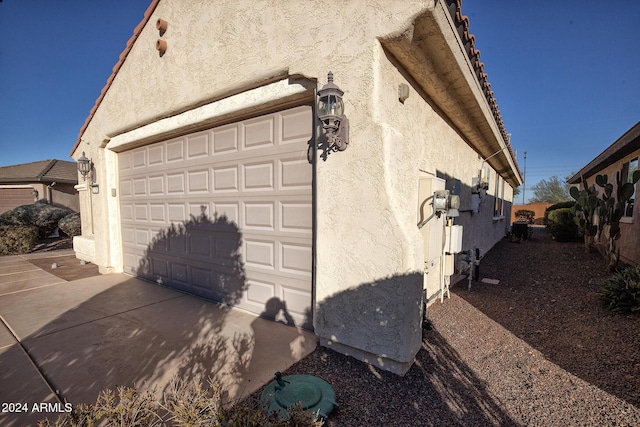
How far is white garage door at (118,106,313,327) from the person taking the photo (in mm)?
3676

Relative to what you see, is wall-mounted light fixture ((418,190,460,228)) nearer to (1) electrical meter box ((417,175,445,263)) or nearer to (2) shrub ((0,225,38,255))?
(1) electrical meter box ((417,175,445,263))

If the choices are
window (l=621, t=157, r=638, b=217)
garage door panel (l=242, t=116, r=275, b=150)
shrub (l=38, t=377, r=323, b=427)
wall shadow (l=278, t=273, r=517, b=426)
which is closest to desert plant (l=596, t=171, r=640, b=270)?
window (l=621, t=157, r=638, b=217)

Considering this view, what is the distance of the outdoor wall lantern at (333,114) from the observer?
8.91ft

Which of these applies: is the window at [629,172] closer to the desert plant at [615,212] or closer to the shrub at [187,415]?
the desert plant at [615,212]

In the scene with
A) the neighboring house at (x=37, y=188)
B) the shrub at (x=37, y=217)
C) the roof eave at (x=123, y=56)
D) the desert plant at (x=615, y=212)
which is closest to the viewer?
the roof eave at (x=123, y=56)

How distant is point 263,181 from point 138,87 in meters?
3.71

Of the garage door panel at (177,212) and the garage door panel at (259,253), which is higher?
the garage door panel at (177,212)

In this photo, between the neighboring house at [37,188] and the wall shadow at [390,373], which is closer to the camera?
the wall shadow at [390,373]

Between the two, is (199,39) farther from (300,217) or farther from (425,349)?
(425,349)

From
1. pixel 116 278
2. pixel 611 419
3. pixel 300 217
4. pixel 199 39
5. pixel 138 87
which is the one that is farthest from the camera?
pixel 116 278

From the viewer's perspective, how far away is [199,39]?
4273 millimetres

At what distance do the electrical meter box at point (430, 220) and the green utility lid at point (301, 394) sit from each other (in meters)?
2.21

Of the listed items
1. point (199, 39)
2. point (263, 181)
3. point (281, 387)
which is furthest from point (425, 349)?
point (199, 39)

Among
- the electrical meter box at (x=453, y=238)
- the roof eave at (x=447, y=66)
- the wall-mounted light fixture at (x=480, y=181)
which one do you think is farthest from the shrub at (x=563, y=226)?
the electrical meter box at (x=453, y=238)
